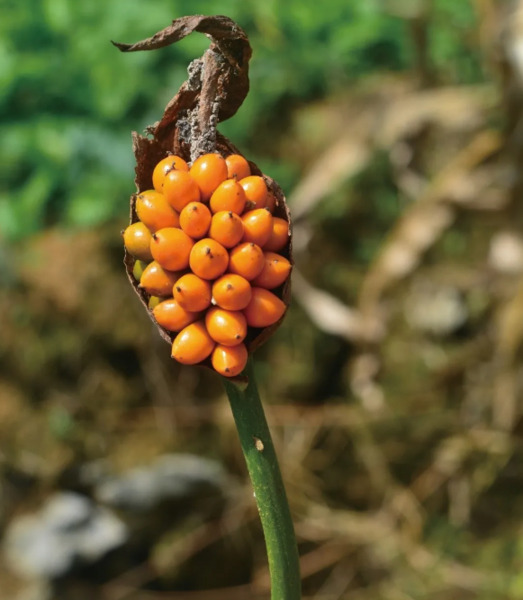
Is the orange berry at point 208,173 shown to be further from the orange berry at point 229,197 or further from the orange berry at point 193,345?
the orange berry at point 193,345

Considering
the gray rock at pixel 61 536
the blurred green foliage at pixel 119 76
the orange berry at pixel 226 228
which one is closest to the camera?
the orange berry at pixel 226 228

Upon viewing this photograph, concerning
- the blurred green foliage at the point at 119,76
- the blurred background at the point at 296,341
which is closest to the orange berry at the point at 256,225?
the blurred background at the point at 296,341

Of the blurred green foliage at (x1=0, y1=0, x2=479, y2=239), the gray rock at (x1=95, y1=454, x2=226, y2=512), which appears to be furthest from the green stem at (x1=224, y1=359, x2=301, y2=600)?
the blurred green foliage at (x1=0, y1=0, x2=479, y2=239)

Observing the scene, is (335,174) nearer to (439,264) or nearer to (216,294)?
(439,264)

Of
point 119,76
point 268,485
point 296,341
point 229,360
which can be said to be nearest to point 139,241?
point 229,360

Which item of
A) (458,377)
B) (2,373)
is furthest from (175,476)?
(458,377)

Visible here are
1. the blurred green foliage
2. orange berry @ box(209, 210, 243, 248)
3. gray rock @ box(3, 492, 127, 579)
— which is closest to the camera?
orange berry @ box(209, 210, 243, 248)

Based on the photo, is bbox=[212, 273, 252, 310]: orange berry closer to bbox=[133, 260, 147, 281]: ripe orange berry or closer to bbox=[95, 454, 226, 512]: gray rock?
bbox=[133, 260, 147, 281]: ripe orange berry
